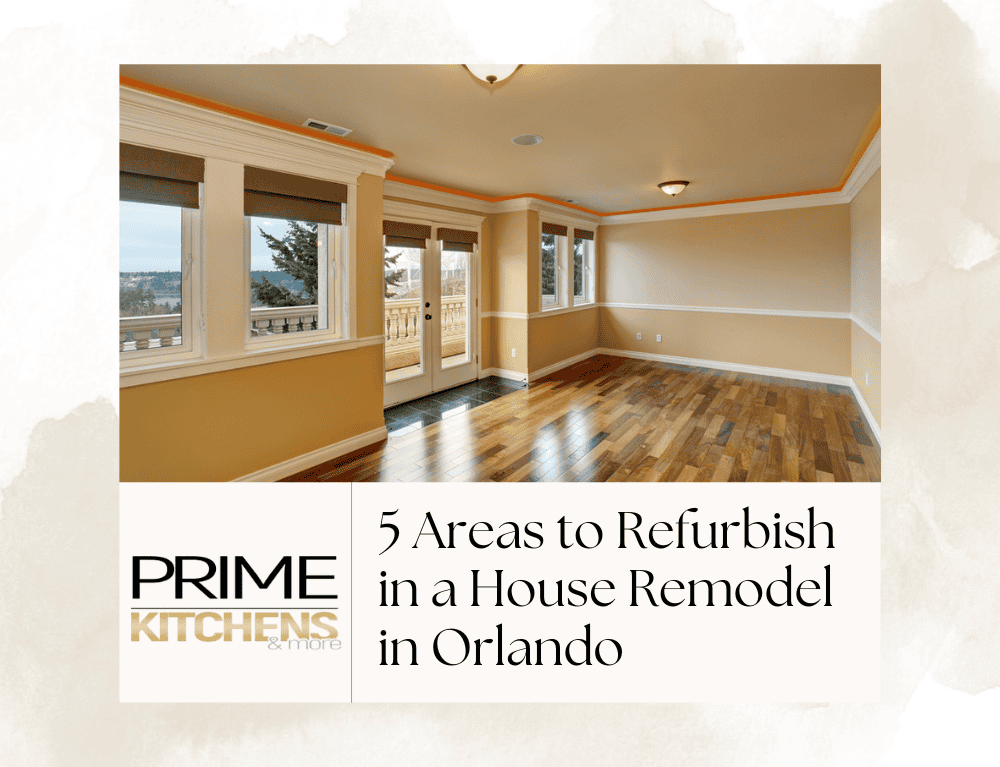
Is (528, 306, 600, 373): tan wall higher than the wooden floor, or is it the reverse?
(528, 306, 600, 373): tan wall

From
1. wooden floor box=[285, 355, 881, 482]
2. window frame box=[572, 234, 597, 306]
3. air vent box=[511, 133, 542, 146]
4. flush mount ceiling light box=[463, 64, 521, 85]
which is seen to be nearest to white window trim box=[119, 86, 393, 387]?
wooden floor box=[285, 355, 881, 482]

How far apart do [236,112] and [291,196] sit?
17.4 inches

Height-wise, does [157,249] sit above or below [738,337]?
above

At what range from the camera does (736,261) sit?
564cm

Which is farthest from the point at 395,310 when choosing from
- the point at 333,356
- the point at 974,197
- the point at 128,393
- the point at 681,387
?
the point at 974,197

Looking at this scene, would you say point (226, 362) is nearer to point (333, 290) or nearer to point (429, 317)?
point (333, 290)

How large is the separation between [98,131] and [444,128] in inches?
74.1

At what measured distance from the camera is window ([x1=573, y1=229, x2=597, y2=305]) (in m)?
6.44

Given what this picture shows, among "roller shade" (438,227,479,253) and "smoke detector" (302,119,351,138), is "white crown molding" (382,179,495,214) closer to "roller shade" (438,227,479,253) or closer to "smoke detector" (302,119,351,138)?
"roller shade" (438,227,479,253)

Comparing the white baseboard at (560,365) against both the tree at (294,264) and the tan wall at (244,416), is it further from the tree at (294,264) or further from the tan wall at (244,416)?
the tree at (294,264)

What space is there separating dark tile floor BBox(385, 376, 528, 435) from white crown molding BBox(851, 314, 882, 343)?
9.68 feet

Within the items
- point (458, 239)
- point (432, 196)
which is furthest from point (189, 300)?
point (458, 239)

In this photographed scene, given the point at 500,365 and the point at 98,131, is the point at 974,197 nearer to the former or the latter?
the point at 98,131

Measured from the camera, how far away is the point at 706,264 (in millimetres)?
5859
